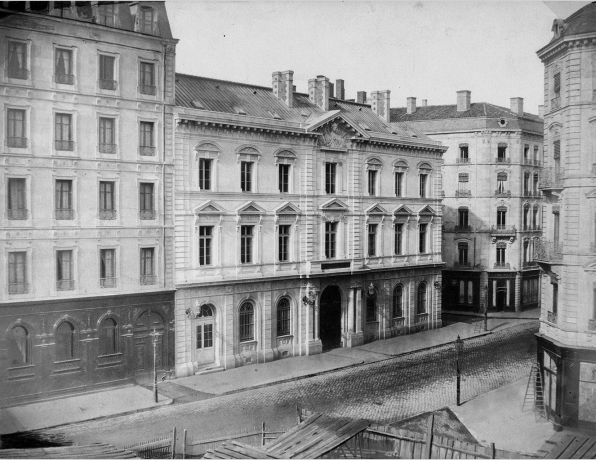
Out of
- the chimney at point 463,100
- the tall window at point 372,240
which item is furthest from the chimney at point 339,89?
the tall window at point 372,240

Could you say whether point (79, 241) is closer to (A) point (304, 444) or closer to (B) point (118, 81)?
(B) point (118, 81)

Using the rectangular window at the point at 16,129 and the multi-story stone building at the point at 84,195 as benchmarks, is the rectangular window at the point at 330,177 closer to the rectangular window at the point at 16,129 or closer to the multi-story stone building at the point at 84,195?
the multi-story stone building at the point at 84,195

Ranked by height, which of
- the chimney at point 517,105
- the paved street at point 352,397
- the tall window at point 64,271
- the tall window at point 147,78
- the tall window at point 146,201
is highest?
the tall window at point 147,78

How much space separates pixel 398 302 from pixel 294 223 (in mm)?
10038

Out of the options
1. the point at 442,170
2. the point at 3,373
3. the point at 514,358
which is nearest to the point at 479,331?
the point at 514,358

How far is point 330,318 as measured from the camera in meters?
36.6

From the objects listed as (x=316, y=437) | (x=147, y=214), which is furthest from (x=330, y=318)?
(x=316, y=437)

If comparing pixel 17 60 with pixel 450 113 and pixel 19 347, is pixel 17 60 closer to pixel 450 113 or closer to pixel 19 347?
pixel 19 347

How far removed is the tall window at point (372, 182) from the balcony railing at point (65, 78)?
18546 mm

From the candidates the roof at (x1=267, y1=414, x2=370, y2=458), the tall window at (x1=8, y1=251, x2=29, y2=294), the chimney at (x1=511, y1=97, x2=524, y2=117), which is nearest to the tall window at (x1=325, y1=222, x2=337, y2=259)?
the chimney at (x1=511, y1=97, x2=524, y2=117)

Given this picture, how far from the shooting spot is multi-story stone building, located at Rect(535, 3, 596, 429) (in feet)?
71.8

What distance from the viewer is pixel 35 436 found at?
2217 cm

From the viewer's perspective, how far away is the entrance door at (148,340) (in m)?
27.7

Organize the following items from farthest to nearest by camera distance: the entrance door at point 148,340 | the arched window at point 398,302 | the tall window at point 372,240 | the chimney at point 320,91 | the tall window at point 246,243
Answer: the arched window at point 398,302 < the tall window at point 372,240 < the chimney at point 320,91 < the tall window at point 246,243 < the entrance door at point 148,340
